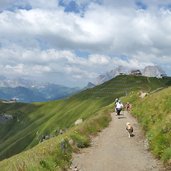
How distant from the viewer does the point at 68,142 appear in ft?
100

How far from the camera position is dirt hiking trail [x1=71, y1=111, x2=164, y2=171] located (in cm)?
2350

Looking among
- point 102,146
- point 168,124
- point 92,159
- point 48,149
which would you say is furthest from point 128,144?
point 48,149

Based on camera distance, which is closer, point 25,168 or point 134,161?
point 25,168

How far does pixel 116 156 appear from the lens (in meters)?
26.9

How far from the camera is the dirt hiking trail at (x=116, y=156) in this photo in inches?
925

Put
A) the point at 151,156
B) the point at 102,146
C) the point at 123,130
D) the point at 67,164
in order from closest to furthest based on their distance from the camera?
the point at 67,164 < the point at 151,156 < the point at 102,146 < the point at 123,130

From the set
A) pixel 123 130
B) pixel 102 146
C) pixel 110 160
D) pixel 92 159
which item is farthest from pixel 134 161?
pixel 123 130

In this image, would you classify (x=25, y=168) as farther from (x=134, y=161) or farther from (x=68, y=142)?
(x=68, y=142)

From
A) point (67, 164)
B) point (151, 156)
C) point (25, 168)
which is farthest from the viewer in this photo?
point (151, 156)

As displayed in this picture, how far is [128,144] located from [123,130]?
35.2 ft

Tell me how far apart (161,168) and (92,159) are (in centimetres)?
583

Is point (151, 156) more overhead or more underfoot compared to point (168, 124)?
more underfoot

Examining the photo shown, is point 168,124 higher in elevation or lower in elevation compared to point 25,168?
higher

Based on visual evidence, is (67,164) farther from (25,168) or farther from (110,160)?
(25,168)
